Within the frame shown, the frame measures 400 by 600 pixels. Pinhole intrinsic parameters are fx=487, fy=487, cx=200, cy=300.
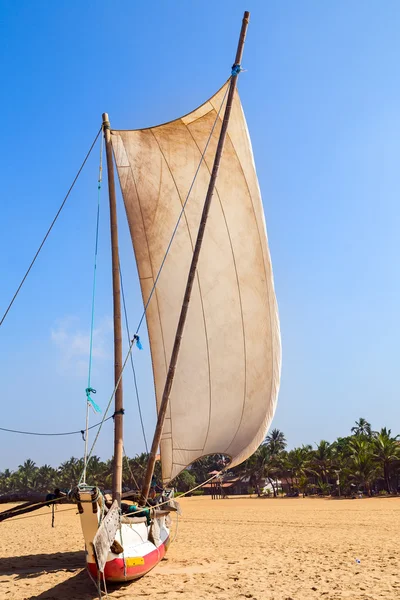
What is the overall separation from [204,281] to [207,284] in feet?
0.39

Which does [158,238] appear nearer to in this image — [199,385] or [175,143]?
[175,143]

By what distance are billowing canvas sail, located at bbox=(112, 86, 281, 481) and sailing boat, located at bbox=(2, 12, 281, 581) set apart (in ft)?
0.09

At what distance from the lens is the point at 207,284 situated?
1323cm

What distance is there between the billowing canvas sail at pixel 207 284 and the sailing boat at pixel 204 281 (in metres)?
0.03

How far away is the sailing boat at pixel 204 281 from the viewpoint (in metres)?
12.5

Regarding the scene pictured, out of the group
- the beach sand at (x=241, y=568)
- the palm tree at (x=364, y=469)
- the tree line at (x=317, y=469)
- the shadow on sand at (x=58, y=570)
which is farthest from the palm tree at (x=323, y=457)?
the shadow on sand at (x=58, y=570)

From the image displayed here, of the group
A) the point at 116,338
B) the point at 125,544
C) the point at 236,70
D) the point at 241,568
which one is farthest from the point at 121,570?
the point at 236,70

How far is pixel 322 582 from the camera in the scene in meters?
9.02

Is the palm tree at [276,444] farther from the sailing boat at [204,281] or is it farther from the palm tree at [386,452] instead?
the sailing boat at [204,281]

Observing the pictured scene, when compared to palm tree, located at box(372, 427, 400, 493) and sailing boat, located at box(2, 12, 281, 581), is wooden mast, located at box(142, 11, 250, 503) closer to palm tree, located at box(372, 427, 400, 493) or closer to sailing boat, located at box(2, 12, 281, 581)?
sailing boat, located at box(2, 12, 281, 581)

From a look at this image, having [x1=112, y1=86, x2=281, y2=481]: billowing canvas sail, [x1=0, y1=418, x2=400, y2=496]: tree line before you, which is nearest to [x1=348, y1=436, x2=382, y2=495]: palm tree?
[x1=0, y1=418, x2=400, y2=496]: tree line

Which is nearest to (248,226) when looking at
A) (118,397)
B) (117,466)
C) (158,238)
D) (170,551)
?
(158,238)

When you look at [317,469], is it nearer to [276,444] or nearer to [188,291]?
[276,444]

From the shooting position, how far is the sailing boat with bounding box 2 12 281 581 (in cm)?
1253
